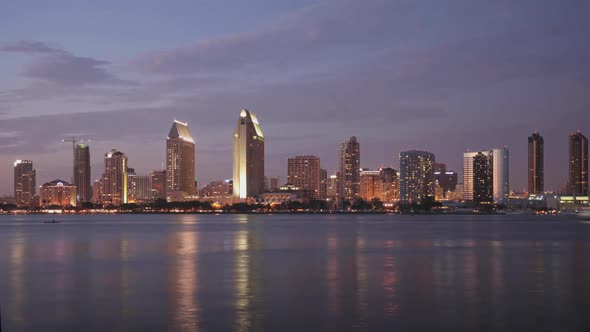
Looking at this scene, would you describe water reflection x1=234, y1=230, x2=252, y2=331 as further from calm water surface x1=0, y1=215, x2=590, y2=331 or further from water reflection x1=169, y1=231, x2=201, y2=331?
water reflection x1=169, y1=231, x2=201, y2=331

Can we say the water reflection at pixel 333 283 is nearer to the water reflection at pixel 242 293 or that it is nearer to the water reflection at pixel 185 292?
the water reflection at pixel 242 293

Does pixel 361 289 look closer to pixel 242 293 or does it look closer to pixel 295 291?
pixel 295 291

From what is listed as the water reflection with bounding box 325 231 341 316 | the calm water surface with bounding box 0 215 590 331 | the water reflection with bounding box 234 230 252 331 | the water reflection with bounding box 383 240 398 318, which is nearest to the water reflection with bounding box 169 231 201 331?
the calm water surface with bounding box 0 215 590 331

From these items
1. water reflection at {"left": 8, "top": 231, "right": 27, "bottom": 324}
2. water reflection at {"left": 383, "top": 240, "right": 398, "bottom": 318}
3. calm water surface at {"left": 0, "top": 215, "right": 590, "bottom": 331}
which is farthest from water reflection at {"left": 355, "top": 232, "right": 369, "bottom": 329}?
water reflection at {"left": 8, "top": 231, "right": 27, "bottom": 324}

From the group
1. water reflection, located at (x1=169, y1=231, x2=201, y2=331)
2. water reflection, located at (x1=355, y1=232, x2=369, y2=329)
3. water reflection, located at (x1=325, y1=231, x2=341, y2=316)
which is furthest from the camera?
water reflection, located at (x1=325, y1=231, x2=341, y2=316)

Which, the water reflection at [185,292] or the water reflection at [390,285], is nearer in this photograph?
the water reflection at [185,292]

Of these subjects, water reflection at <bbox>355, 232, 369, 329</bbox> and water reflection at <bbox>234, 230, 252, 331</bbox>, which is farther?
water reflection at <bbox>355, 232, 369, 329</bbox>

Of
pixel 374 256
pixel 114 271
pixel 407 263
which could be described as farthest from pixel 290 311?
pixel 374 256

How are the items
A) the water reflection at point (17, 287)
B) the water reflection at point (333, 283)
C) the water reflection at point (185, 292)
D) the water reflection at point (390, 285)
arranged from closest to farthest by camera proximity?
the water reflection at point (185, 292), the water reflection at point (17, 287), the water reflection at point (390, 285), the water reflection at point (333, 283)

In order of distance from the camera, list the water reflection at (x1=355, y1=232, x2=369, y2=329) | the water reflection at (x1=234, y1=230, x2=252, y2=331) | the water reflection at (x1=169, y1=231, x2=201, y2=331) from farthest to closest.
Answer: the water reflection at (x1=355, y1=232, x2=369, y2=329) → the water reflection at (x1=234, y1=230, x2=252, y2=331) → the water reflection at (x1=169, y1=231, x2=201, y2=331)

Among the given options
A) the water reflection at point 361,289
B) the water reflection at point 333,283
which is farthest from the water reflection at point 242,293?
the water reflection at point 361,289

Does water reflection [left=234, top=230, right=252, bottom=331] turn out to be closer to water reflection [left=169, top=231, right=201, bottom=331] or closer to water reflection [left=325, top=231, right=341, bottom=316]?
water reflection [left=169, top=231, right=201, bottom=331]

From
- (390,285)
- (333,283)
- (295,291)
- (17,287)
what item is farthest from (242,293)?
(17,287)

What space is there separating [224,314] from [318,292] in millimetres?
6623
